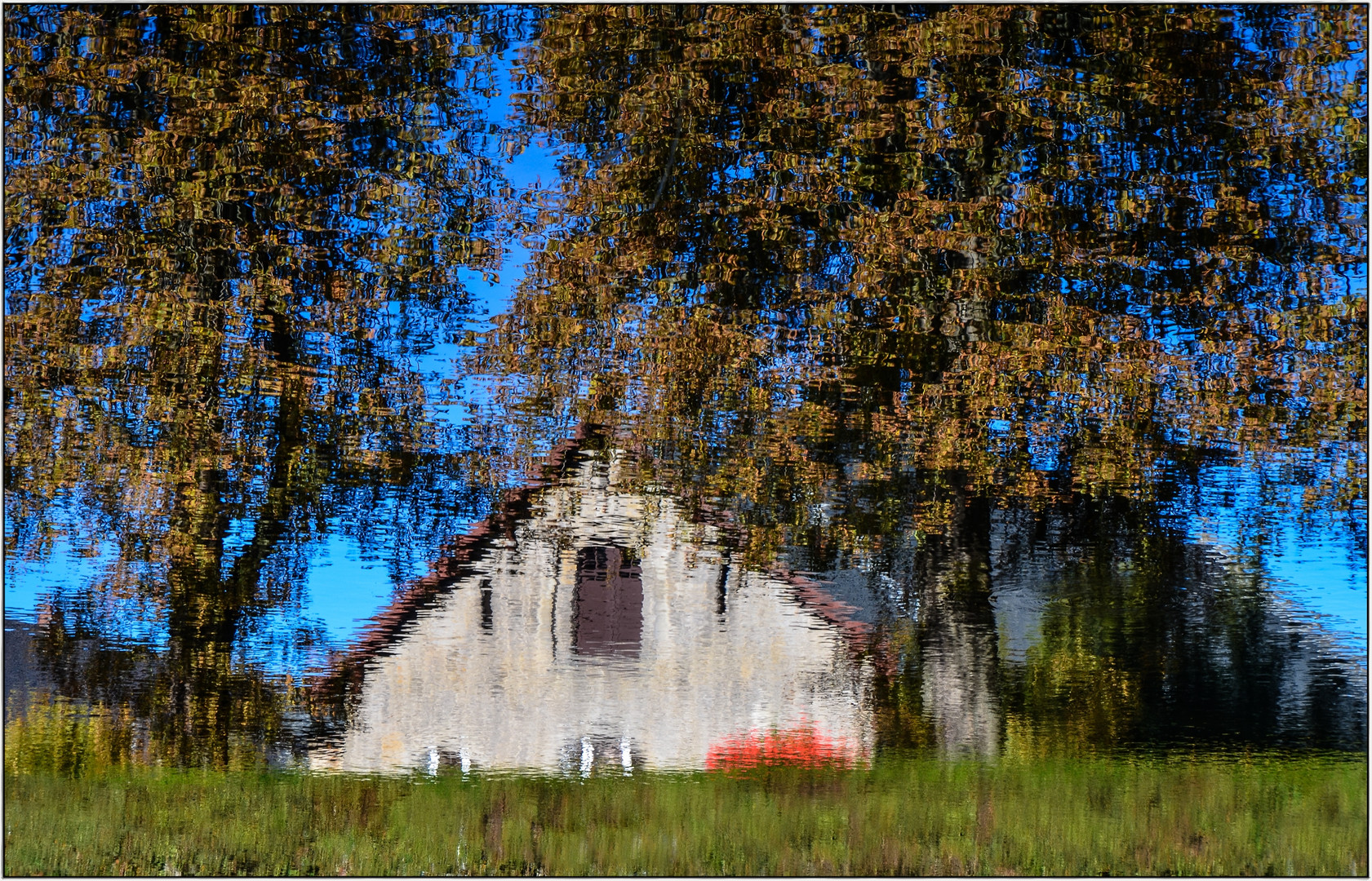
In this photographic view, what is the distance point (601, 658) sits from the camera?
464 cm

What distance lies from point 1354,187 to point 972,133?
A: 1.51 metres

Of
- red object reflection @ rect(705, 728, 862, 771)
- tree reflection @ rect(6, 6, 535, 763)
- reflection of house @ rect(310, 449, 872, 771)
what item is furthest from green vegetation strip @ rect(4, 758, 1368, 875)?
tree reflection @ rect(6, 6, 535, 763)

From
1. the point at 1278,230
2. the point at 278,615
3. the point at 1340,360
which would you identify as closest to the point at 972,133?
the point at 1278,230

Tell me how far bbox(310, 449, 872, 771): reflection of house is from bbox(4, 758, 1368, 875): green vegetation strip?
0.21m

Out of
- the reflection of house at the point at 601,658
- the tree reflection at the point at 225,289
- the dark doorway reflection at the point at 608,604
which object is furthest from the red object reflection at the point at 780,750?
the tree reflection at the point at 225,289

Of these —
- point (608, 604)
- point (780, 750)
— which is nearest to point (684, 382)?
point (608, 604)

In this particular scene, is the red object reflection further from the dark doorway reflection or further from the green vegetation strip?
the dark doorway reflection

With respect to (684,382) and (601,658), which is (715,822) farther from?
(684,382)

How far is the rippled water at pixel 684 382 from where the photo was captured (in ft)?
9.18

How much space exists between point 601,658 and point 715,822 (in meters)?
1.20

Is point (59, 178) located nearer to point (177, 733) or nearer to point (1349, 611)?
point (177, 733)

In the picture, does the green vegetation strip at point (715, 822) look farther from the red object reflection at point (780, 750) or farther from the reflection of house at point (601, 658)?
the reflection of house at point (601, 658)

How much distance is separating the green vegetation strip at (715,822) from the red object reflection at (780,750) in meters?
0.10

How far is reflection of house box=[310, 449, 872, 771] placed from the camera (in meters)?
4.37
